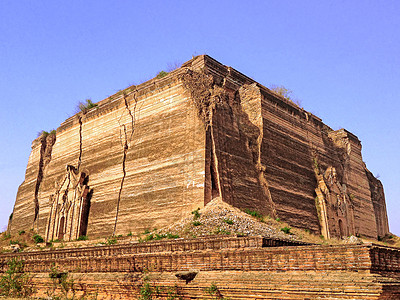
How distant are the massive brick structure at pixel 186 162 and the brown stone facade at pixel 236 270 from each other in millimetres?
8346

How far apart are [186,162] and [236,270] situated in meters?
11.7

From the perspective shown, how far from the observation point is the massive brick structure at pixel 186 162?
18.8 meters

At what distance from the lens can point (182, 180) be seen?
18.4 m

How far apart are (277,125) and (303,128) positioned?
10.9 feet

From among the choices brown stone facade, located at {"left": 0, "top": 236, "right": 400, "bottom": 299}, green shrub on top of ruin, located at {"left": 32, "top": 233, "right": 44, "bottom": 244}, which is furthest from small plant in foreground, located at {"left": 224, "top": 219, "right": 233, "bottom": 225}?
green shrub on top of ruin, located at {"left": 32, "top": 233, "right": 44, "bottom": 244}

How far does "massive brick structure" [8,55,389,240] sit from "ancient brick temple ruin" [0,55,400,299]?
0.07 m

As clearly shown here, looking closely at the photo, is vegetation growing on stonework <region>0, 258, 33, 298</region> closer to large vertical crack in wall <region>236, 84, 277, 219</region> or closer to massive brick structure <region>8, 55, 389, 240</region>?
massive brick structure <region>8, 55, 389, 240</region>

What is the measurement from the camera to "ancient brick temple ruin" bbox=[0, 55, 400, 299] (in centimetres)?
817

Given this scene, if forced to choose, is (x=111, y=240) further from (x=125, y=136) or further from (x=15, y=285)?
(x=15, y=285)

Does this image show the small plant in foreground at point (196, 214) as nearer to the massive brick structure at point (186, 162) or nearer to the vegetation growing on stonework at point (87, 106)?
the massive brick structure at point (186, 162)

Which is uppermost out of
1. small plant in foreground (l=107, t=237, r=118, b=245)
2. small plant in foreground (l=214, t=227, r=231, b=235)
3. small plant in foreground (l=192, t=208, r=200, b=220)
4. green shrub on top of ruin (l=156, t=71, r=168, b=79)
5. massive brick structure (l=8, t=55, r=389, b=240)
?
green shrub on top of ruin (l=156, t=71, r=168, b=79)

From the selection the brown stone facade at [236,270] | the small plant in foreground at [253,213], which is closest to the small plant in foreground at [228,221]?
the small plant in foreground at [253,213]

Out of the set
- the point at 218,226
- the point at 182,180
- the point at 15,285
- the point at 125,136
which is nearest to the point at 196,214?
the point at 218,226

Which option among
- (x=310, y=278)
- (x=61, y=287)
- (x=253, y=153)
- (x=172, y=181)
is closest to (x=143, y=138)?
(x=172, y=181)
